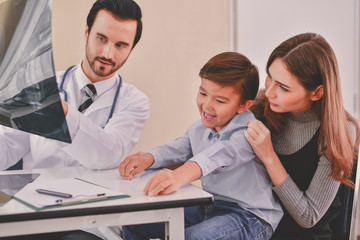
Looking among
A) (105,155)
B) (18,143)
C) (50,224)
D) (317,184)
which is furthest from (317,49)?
(18,143)

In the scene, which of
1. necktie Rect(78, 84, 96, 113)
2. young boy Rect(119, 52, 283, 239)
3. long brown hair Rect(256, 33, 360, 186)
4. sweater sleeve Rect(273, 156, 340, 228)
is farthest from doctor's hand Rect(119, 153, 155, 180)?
necktie Rect(78, 84, 96, 113)

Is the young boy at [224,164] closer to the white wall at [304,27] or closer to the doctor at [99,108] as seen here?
the doctor at [99,108]

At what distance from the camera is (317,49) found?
4.04 feet

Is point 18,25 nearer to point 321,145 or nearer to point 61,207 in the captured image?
point 61,207

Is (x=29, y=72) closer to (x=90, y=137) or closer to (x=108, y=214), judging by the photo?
(x=108, y=214)

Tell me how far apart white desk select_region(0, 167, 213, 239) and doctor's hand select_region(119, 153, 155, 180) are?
0.60ft

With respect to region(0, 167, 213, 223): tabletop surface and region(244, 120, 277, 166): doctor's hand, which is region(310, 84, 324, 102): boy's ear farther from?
region(0, 167, 213, 223): tabletop surface

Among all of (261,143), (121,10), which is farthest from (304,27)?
(261,143)

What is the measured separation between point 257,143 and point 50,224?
62 cm

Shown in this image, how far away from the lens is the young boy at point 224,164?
1094mm

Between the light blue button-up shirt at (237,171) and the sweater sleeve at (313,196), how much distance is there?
0.16 feet

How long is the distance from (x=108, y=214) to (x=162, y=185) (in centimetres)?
15

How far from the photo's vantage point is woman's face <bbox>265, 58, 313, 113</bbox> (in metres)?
1.23

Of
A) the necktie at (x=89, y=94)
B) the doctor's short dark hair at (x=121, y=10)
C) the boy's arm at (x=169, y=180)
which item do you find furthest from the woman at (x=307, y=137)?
the doctor's short dark hair at (x=121, y=10)
